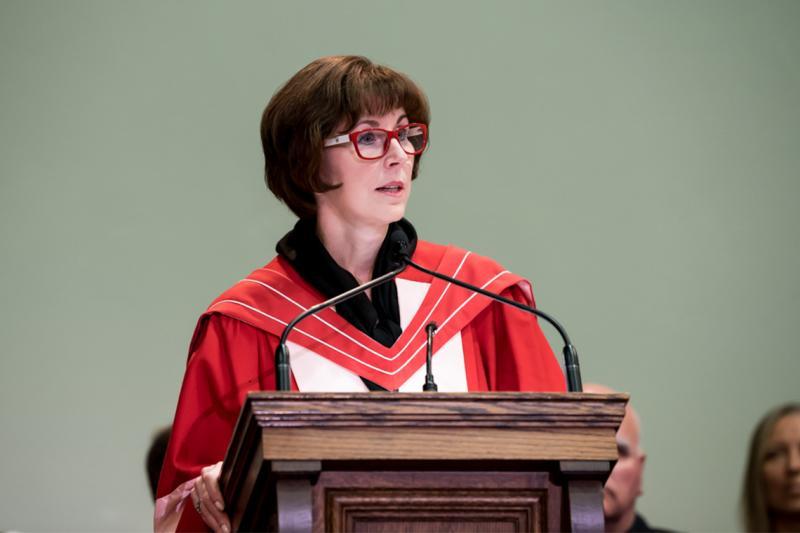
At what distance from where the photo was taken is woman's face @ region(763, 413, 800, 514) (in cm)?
454

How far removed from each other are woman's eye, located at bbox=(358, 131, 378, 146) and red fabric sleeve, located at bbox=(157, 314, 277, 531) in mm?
529

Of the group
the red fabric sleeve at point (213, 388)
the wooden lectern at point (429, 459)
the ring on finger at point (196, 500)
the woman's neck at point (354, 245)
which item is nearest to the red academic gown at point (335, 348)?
the red fabric sleeve at point (213, 388)

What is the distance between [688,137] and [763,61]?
1.40 ft

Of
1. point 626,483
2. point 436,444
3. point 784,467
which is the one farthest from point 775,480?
point 436,444

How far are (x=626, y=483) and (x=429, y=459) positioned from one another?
2406mm

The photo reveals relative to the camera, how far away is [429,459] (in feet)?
7.98

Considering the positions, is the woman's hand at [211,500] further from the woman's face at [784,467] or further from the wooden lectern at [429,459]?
the woman's face at [784,467]

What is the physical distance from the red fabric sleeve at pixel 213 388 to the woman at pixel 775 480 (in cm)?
196

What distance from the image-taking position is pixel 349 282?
3.43 m

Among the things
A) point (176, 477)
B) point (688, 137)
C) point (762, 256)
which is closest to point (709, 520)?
point (762, 256)

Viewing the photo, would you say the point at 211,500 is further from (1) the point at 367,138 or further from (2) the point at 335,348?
(1) the point at 367,138

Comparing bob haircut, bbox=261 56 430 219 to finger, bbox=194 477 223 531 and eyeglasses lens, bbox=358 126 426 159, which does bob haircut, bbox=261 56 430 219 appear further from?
finger, bbox=194 477 223 531

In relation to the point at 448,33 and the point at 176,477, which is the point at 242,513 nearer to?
the point at 176,477

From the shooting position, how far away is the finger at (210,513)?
9.12ft
